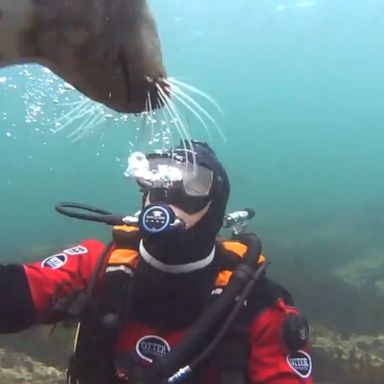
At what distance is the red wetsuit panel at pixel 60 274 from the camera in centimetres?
269

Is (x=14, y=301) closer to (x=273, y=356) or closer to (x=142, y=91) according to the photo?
(x=273, y=356)

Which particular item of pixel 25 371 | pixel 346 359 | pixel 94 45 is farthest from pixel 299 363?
pixel 346 359

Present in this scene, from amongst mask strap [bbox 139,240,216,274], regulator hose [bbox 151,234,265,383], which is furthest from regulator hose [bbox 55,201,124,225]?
regulator hose [bbox 151,234,265,383]

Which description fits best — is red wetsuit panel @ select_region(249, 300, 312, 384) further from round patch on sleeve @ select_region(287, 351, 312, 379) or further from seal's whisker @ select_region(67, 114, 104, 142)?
seal's whisker @ select_region(67, 114, 104, 142)

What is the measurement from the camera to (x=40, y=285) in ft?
8.86

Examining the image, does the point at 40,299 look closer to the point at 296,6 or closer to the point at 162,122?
the point at 162,122

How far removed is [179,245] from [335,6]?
4189cm

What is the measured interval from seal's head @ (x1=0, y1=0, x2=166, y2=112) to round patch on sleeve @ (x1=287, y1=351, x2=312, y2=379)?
1374 mm

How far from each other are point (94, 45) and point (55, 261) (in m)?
1.47

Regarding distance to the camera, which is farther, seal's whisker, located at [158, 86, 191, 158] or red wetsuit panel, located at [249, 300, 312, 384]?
red wetsuit panel, located at [249, 300, 312, 384]

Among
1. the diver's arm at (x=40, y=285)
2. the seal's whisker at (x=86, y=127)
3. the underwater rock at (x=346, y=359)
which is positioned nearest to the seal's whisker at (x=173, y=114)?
the seal's whisker at (x=86, y=127)

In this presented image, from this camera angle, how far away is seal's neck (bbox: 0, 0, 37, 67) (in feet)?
4.67

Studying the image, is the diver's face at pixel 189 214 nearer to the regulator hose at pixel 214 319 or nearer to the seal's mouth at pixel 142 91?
the regulator hose at pixel 214 319

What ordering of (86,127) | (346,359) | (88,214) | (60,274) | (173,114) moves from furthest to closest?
(346,359)
(88,214)
(60,274)
(86,127)
(173,114)
